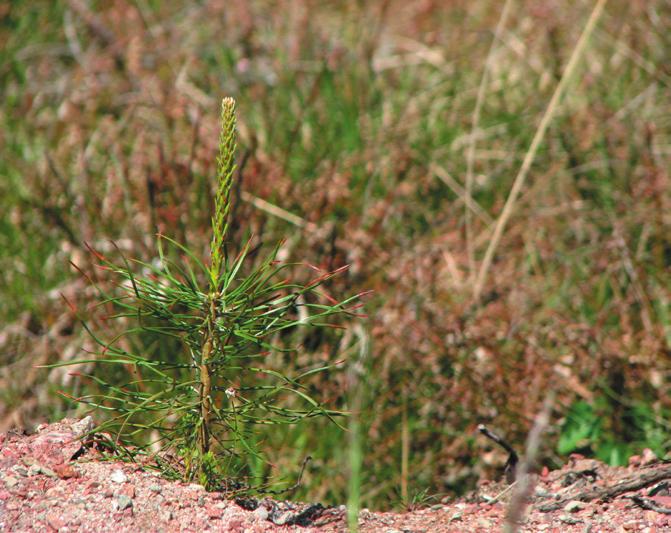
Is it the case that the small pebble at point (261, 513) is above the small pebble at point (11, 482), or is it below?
below

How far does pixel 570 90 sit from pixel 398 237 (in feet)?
4.46

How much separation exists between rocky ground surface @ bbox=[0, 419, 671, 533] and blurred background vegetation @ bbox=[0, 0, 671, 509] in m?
0.51

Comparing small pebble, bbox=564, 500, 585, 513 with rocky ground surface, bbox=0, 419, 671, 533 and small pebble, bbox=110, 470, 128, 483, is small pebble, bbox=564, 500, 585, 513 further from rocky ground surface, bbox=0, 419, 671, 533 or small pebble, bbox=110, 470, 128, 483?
small pebble, bbox=110, 470, 128, 483

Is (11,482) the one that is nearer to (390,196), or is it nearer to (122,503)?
(122,503)

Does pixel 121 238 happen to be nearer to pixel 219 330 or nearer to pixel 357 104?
pixel 357 104

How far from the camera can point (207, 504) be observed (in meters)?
1.72

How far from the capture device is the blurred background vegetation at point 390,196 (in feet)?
9.20

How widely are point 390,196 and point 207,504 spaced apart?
2.01 metres

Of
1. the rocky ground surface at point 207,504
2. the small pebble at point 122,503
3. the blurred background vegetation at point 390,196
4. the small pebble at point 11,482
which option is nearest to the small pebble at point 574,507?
the rocky ground surface at point 207,504

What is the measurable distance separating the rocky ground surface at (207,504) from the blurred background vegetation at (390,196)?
505mm

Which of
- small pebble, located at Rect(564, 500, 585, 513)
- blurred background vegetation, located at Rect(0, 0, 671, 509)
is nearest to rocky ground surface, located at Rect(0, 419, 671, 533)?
A: small pebble, located at Rect(564, 500, 585, 513)

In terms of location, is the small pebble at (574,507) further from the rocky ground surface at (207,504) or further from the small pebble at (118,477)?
the small pebble at (118,477)

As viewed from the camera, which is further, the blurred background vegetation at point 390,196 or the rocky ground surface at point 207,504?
the blurred background vegetation at point 390,196

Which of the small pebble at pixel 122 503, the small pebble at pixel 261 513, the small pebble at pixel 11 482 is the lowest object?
the small pebble at pixel 261 513
